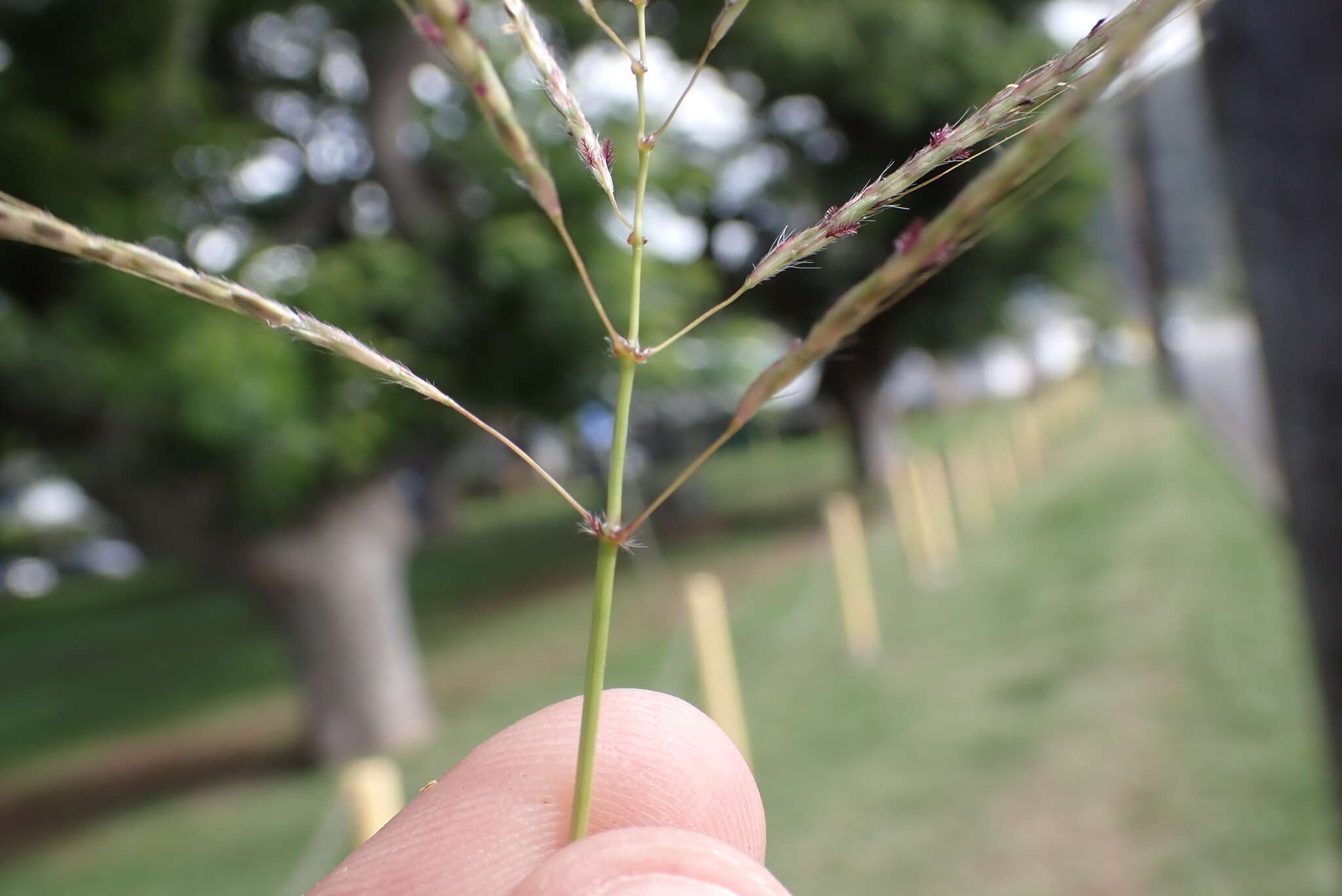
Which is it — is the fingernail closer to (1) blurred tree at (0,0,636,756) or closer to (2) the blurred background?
(2) the blurred background

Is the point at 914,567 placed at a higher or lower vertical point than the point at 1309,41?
lower

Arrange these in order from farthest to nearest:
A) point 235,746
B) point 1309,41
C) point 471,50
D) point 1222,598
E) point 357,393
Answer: point 235,746 → point 1222,598 → point 357,393 → point 1309,41 → point 471,50

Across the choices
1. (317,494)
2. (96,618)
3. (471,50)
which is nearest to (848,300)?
(471,50)

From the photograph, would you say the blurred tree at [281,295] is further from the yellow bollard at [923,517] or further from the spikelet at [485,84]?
the spikelet at [485,84]

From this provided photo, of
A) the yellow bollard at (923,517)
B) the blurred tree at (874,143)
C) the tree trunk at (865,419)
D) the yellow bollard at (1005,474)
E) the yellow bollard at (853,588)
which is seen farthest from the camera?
the tree trunk at (865,419)

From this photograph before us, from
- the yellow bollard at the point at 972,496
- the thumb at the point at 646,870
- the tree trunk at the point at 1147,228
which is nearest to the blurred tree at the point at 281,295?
the thumb at the point at 646,870

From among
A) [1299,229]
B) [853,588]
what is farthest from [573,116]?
[853,588]

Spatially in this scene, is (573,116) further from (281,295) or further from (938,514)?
(938,514)

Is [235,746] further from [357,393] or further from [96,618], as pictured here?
[96,618]
